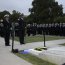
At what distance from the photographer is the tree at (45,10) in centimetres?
8281

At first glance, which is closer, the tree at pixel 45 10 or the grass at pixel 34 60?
the grass at pixel 34 60

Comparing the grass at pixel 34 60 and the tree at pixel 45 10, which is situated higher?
the tree at pixel 45 10

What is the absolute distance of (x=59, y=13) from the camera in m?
89.3

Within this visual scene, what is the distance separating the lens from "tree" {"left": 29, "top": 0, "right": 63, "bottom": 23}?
272ft

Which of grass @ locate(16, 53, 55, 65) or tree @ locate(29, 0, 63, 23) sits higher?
tree @ locate(29, 0, 63, 23)

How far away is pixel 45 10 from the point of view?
84688mm

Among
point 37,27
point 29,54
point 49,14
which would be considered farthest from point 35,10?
point 29,54

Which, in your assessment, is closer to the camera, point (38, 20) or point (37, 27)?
point (37, 27)

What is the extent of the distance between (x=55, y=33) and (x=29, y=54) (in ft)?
65.7

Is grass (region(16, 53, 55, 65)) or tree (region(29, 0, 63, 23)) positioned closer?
grass (region(16, 53, 55, 65))

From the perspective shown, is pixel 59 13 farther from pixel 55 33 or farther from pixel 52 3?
pixel 55 33

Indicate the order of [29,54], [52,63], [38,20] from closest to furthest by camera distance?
[52,63], [29,54], [38,20]

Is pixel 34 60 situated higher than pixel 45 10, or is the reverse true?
pixel 45 10

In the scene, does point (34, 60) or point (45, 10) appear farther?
point (45, 10)
